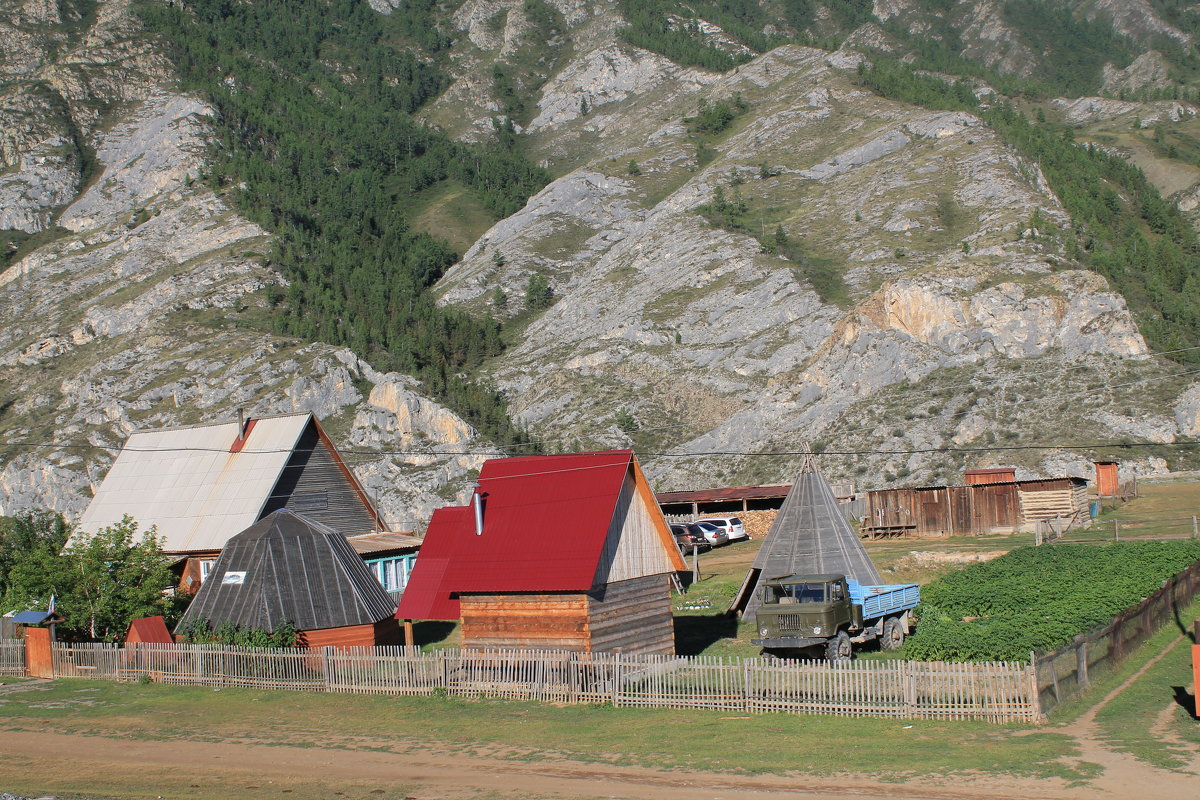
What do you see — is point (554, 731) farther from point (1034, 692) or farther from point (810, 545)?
point (810, 545)

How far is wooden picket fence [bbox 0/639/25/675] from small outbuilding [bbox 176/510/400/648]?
20.7ft

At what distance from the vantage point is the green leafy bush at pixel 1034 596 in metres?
22.1

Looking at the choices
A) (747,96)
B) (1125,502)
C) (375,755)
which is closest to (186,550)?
(375,755)

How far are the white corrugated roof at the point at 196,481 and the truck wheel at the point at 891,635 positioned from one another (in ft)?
94.1

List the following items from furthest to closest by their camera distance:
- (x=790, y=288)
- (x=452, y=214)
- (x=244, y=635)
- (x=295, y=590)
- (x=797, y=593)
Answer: (x=452, y=214)
(x=790, y=288)
(x=295, y=590)
(x=244, y=635)
(x=797, y=593)

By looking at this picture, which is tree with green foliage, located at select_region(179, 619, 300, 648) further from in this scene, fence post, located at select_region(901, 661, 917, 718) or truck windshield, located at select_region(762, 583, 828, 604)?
fence post, located at select_region(901, 661, 917, 718)

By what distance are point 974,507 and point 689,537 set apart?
50.0 ft

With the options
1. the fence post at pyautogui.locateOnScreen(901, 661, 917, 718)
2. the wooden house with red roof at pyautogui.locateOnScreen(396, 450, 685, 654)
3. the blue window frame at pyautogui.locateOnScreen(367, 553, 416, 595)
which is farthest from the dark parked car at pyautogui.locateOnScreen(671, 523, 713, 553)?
the fence post at pyautogui.locateOnScreen(901, 661, 917, 718)

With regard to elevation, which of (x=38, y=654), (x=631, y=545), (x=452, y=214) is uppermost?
(x=452, y=214)

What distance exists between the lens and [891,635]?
94.2ft

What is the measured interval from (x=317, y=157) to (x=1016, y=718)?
15879 centimetres

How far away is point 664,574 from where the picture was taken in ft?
99.7

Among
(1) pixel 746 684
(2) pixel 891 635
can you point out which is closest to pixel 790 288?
(2) pixel 891 635

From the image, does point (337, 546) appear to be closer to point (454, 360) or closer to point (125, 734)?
point (125, 734)
